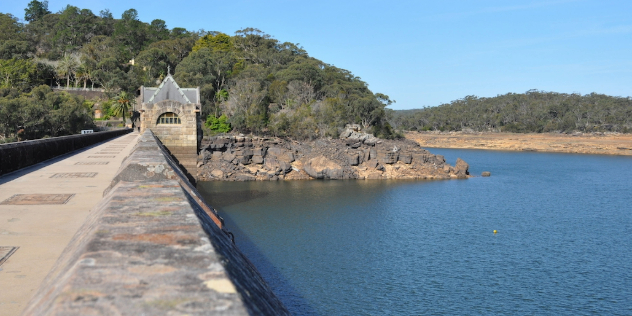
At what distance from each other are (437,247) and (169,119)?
1861 centimetres

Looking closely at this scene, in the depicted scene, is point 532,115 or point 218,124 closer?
point 218,124

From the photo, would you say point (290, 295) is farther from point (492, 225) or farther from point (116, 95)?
point (116, 95)

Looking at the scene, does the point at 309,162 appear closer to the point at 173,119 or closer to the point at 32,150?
the point at 173,119

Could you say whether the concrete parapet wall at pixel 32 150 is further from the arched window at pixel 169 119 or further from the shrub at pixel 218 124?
the shrub at pixel 218 124

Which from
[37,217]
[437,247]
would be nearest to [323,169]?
[437,247]

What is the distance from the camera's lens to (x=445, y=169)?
4528 cm

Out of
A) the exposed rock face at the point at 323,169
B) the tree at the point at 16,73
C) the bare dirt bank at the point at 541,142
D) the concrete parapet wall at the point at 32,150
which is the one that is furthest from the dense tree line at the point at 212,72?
the concrete parapet wall at the point at 32,150

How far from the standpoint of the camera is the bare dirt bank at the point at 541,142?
8362 centimetres

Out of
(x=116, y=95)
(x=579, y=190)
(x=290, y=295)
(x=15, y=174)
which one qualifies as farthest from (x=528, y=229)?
(x=116, y=95)

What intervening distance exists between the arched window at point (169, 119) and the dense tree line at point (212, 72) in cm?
1854

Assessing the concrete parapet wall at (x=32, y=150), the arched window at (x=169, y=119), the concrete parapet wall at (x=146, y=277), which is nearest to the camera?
the concrete parapet wall at (x=146, y=277)

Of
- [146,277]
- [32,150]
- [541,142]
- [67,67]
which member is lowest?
[541,142]

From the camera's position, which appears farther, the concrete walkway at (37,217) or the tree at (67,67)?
the tree at (67,67)

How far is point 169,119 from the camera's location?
3133cm
